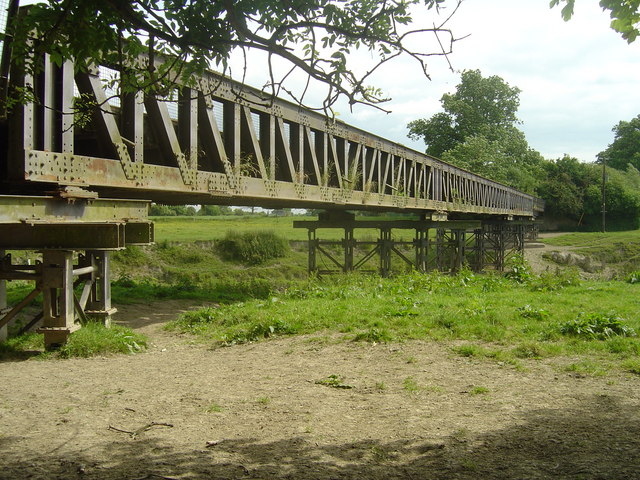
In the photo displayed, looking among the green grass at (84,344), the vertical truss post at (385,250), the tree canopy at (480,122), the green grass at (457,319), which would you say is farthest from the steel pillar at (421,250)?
the tree canopy at (480,122)

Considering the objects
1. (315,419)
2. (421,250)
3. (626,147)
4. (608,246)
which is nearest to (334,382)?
(315,419)

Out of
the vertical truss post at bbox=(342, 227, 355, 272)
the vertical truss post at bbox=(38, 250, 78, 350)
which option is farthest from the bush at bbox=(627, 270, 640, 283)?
the vertical truss post at bbox=(38, 250, 78, 350)

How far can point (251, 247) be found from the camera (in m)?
35.5

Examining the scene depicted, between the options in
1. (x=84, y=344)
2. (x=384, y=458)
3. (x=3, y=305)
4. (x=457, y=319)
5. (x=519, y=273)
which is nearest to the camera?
(x=384, y=458)

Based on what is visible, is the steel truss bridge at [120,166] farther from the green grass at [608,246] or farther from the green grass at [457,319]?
the green grass at [608,246]

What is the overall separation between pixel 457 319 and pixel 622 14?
5.09 m

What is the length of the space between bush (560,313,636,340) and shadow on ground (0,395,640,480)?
350 cm

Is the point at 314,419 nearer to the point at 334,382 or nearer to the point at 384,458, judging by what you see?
the point at 384,458

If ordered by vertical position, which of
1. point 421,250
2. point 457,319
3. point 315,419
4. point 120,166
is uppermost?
point 120,166

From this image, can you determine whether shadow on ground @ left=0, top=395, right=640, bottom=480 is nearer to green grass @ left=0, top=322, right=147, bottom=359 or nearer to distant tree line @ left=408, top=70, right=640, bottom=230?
green grass @ left=0, top=322, right=147, bottom=359

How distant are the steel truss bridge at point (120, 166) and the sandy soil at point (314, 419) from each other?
1.41 m

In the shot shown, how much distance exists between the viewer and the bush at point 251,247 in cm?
3497

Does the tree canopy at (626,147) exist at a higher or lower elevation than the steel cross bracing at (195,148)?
higher

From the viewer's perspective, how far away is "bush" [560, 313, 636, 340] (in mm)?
7848
